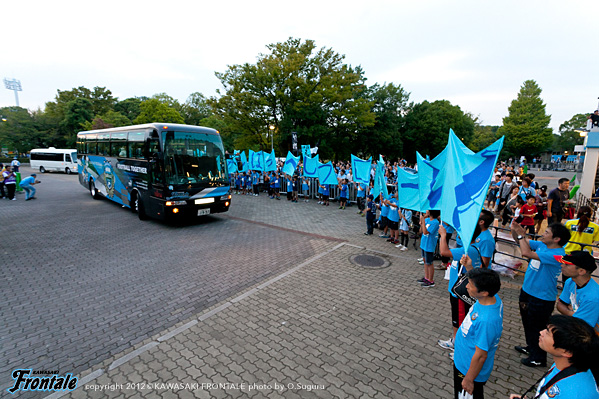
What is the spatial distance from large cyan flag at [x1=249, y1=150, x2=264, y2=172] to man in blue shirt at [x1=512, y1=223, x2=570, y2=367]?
15.8 meters

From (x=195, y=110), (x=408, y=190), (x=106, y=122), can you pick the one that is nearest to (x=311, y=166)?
(x=408, y=190)

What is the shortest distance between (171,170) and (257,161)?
348 inches

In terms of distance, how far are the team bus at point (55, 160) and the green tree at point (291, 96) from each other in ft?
71.1

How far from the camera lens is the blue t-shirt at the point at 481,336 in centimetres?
255

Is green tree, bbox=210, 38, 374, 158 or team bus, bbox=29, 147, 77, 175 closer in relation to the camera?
green tree, bbox=210, 38, 374, 158

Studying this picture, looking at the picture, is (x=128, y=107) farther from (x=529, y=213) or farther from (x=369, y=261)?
(x=529, y=213)

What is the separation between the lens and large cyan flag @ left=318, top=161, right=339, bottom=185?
608 inches

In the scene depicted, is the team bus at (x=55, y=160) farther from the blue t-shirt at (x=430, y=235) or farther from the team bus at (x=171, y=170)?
the blue t-shirt at (x=430, y=235)

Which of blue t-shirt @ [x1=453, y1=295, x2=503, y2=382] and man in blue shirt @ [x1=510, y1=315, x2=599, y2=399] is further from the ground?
man in blue shirt @ [x1=510, y1=315, x2=599, y2=399]

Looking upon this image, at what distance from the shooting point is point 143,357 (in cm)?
414

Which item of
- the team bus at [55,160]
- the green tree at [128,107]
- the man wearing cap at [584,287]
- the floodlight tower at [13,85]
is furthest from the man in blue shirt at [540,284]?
the floodlight tower at [13,85]

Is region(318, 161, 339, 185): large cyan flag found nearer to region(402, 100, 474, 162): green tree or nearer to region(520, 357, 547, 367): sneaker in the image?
region(520, 357, 547, 367): sneaker
